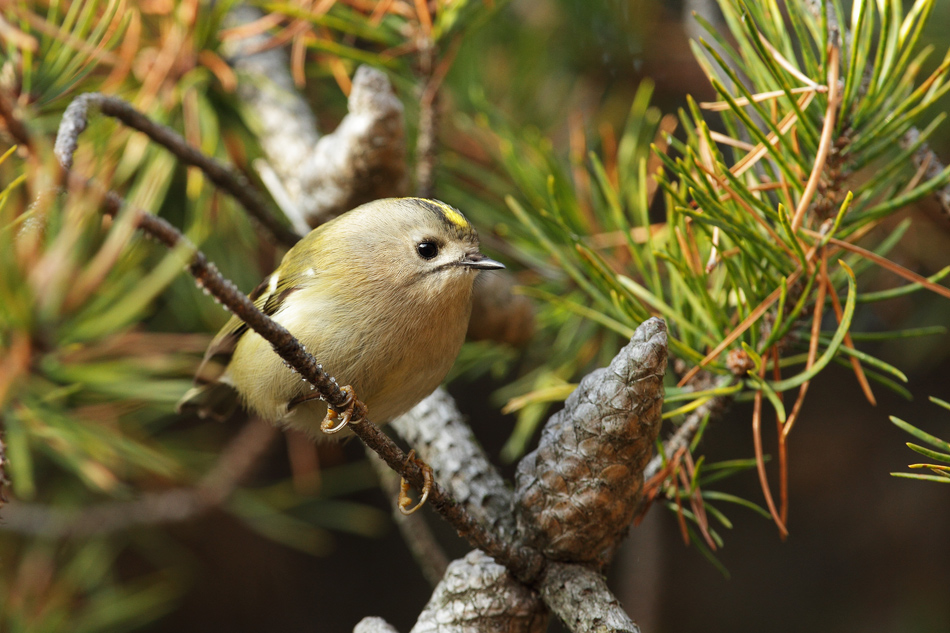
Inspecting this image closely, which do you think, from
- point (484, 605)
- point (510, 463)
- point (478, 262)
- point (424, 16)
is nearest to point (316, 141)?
point (424, 16)

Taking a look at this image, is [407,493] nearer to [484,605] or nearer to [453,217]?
[484,605]

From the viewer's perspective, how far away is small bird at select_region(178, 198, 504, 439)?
91 centimetres

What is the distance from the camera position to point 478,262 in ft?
3.37

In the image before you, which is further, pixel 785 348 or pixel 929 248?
pixel 929 248

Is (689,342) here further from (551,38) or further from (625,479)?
(551,38)

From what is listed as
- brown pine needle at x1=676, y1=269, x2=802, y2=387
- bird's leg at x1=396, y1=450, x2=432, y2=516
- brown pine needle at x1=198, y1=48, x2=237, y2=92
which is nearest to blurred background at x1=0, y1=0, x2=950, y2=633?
brown pine needle at x1=198, y1=48, x2=237, y2=92

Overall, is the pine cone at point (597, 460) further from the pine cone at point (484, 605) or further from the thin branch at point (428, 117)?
the thin branch at point (428, 117)

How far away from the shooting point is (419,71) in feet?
3.79

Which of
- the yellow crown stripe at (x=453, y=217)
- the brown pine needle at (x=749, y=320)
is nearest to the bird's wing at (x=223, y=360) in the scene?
the yellow crown stripe at (x=453, y=217)

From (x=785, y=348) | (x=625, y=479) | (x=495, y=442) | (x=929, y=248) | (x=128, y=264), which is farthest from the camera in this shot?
(x=495, y=442)

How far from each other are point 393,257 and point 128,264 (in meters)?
0.35

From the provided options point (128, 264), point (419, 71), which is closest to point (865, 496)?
point (419, 71)

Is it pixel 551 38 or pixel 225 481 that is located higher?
pixel 551 38

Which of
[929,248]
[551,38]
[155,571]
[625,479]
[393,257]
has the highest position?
[551,38]
